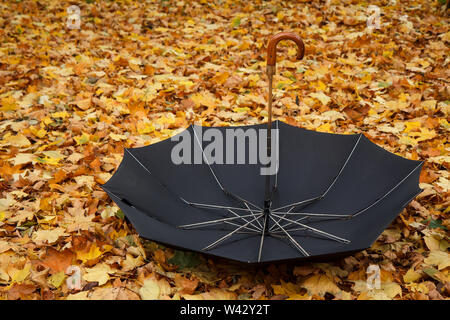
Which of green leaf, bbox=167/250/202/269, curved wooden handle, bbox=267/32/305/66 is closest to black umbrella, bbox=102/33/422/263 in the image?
curved wooden handle, bbox=267/32/305/66

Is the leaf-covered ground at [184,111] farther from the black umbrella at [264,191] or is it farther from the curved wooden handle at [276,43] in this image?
the curved wooden handle at [276,43]

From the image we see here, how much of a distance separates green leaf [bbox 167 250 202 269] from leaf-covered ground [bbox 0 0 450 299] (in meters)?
0.01

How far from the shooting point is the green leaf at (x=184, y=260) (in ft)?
6.75

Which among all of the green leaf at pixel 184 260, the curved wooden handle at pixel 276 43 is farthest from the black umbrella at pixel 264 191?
the green leaf at pixel 184 260

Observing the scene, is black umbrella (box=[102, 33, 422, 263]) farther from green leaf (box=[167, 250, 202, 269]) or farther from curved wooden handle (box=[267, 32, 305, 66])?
green leaf (box=[167, 250, 202, 269])

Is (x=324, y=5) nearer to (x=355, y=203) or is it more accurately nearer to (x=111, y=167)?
(x=111, y=167)

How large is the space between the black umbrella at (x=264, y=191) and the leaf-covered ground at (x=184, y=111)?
11.5 inches

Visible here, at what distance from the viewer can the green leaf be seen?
81.0 inches

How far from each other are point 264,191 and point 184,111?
1.80 metres
